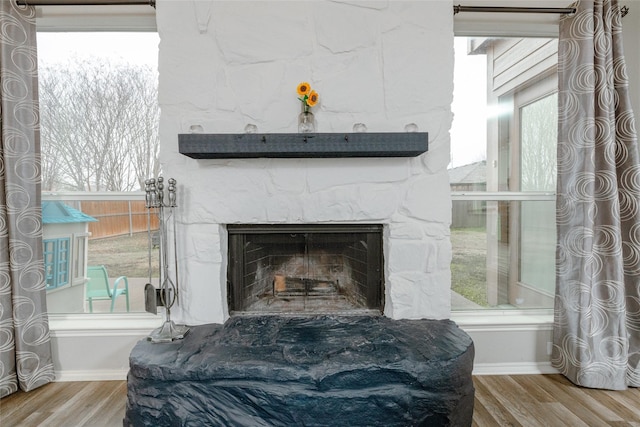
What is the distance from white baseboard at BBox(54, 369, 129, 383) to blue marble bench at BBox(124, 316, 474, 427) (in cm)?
61

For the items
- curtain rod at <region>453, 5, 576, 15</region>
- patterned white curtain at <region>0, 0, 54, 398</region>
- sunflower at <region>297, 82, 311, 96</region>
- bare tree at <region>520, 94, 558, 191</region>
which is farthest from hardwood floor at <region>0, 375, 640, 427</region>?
curtain rod at <region>453, 5, 576, 15</region>

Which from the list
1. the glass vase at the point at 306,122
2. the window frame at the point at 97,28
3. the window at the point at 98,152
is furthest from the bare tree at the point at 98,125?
the glass vase at the point at 306,122

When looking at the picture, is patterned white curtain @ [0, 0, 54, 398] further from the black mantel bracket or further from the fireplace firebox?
the fireplace firebox

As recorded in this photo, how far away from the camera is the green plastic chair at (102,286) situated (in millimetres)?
2141

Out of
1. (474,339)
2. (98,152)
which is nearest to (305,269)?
(474,339)

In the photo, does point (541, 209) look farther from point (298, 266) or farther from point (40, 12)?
point (40, 12)

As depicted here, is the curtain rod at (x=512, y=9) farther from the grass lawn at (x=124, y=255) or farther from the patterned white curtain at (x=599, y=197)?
the grass lawn at (x=124, y=255)

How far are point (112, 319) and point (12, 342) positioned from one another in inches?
18.1

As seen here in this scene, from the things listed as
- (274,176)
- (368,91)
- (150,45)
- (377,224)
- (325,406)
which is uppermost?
(150,45)

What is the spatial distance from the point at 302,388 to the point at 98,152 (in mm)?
1878

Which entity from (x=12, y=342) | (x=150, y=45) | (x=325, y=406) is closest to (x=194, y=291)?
(x=325, y=406)

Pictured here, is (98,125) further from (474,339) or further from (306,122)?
(474,339)

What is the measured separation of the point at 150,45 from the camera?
2.11 metres

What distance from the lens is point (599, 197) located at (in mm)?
1821
